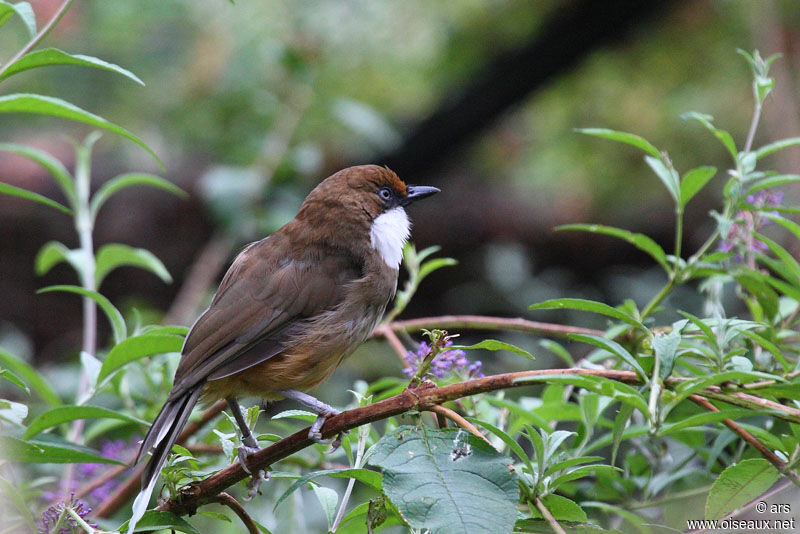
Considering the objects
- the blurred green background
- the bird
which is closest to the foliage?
the bird

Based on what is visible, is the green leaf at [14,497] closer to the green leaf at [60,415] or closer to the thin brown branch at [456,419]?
the green leaf at [60,415]

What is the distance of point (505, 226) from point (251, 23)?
2668mm

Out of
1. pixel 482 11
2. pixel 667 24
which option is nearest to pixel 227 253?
pixel 482 11

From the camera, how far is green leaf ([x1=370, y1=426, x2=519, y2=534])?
61.5 inches

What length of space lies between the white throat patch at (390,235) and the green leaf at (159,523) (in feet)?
4.63

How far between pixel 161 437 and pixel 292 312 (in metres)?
0.76

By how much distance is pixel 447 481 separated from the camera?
1.66 meters

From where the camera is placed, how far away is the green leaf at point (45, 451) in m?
1.87

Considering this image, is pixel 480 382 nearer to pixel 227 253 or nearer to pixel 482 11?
pixel 227 253

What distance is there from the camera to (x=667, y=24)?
7.29 m

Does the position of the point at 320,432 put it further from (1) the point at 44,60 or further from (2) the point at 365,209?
(2) the point at 365,209

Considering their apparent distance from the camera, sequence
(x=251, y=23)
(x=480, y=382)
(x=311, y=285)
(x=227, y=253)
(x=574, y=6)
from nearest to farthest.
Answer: (x=480, y=382) < (x=311, y=285) < (x=227, y=253) < (x=251, y=23) < (x=574, y=6)

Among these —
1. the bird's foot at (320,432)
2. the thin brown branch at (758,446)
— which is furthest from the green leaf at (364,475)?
the thin brown branch at (758,446)

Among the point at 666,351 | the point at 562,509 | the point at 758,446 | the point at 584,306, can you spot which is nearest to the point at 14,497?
the point at 562,509
